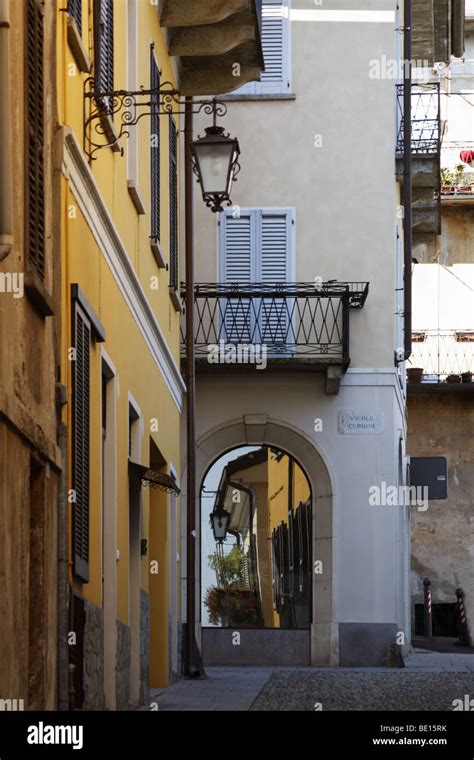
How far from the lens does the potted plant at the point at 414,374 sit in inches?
1524

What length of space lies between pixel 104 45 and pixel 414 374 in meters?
27.0

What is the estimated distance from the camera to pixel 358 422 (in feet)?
83.1

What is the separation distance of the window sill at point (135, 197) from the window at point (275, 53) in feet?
35.7

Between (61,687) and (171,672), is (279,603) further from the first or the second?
(61,687)

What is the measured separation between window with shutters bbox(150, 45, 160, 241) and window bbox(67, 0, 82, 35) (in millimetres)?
4998

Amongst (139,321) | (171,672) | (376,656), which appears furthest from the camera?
(376,656)

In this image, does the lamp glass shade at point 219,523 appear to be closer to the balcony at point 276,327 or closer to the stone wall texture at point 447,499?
the balcony at point 276,327

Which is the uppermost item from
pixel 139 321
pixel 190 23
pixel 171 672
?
pixel 190 23

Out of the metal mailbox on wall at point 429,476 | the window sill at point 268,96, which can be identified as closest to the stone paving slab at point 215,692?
the metal mailbox on wall at point 429,476

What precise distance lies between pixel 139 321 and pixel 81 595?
16.4 feet

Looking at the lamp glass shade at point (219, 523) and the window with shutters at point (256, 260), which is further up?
the window with shutters at point (256, 260)

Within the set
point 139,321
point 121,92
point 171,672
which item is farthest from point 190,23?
point 171,672
